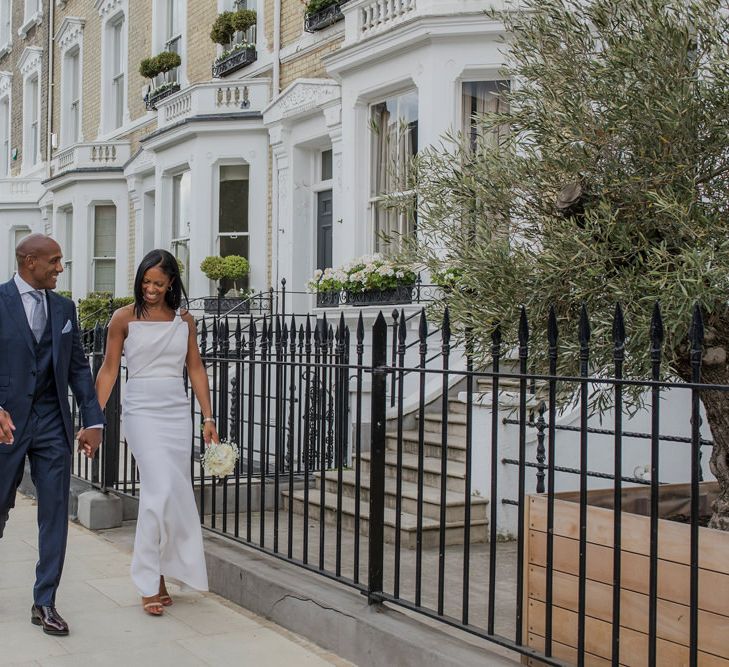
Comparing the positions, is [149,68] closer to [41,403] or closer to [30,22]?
[30,22]

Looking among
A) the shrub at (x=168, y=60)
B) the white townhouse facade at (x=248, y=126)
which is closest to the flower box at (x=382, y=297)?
the white townhouse facade at (x=248, y=126)

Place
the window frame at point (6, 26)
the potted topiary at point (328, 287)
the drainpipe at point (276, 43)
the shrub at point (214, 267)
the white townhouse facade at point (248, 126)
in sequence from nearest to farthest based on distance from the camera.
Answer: the white townhouse facade at point (248, 126), the potted topiary at point (328, 287), the drainpipe at point (276, 43), the shrub at point (214, 267), the window frame at point (6, 26)

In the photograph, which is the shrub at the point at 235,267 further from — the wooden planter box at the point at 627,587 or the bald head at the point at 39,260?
the wooden planter box at the point at 627,587

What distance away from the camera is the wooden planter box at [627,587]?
11.2 ft

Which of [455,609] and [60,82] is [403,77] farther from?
[60,82]

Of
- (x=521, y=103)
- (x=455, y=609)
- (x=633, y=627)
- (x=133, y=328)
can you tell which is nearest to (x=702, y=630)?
(x=633, y=627)

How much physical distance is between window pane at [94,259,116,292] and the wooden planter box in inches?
667

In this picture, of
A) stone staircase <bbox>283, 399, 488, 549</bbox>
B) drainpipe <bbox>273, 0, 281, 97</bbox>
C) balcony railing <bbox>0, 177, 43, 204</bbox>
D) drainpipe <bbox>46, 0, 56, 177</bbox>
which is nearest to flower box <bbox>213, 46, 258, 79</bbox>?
drainpipe <bbox>273, 0, 281, 97</bbox>

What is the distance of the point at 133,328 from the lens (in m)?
5.38

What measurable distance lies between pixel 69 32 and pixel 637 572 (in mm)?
21236

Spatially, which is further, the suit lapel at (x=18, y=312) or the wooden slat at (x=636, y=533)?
the suit lapel at (x=18, y=312)

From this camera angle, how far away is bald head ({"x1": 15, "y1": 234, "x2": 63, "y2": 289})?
16.2ft

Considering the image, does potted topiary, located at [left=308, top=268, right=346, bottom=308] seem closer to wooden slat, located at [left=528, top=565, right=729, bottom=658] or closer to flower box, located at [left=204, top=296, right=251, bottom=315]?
flower box, located at [left=204, top=296, right=251, bottom=315]

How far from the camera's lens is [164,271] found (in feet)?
17.6
